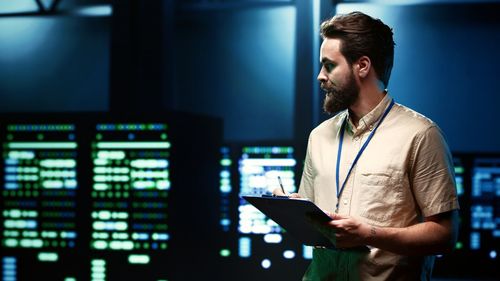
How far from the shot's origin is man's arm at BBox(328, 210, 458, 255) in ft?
5.05

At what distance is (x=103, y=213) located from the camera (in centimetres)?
368

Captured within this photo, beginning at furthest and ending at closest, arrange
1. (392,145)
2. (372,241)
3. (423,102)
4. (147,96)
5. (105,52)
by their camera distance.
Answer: (105,52) < (423,102) < (147,96) < (392,145) < (372,241)

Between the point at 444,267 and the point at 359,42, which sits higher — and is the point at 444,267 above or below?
below

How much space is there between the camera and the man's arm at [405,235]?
1.54 metres

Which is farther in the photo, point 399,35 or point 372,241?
point 399,35

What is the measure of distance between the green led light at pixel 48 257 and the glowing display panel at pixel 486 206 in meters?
2.15

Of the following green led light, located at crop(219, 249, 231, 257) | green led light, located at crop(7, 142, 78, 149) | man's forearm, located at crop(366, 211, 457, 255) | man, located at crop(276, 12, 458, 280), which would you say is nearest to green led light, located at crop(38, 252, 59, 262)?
green led light, located at crop(7, 142, 78, 149)

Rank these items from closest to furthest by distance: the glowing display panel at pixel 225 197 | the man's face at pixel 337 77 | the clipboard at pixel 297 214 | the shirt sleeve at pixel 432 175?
1. the clipboard at pixel 297 214
2. the shirt sleeve at pixel 432 175
3. the man's face at pixel 337 77
4. the glowing display panel at pixel 225 197

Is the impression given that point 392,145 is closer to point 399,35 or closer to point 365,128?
point 365,128

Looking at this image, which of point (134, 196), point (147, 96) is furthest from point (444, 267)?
point (147, 96)

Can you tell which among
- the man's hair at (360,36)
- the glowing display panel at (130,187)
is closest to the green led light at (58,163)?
the glowing display panel at (130,187)

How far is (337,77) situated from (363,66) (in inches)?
2.6

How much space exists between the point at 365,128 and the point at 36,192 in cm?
249

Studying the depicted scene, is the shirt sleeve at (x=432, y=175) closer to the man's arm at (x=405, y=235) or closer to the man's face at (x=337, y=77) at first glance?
the man's arm at (x=405, y=235)
